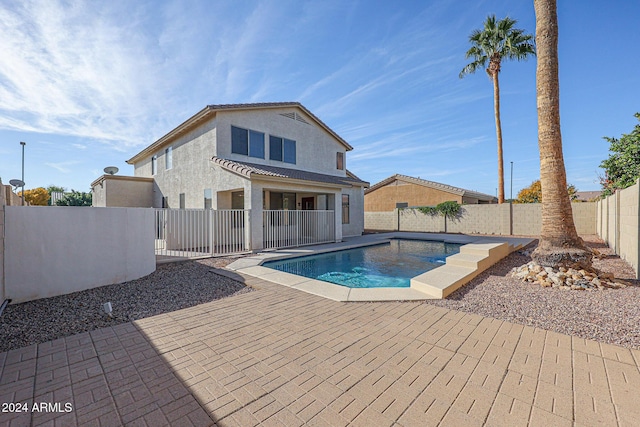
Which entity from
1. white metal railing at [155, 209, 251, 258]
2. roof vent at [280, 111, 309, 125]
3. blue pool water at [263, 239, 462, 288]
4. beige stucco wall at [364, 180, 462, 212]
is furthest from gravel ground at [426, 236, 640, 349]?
beige stucco wall at [364, 180, 462, 212]

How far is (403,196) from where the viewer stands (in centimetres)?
3061

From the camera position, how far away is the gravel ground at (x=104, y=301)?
404 centimetres

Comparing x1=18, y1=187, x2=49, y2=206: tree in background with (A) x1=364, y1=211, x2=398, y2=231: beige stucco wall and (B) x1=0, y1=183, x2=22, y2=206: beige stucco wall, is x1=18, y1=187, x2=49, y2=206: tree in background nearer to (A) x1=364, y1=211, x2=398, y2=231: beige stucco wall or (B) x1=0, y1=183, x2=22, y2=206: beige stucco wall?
(B) x1=0, y1=183, x2=22, y2=206: beige stucco wall

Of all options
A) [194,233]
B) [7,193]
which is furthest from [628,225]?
[7,193]

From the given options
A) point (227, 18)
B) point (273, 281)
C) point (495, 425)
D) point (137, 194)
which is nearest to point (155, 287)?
point (273, 281)

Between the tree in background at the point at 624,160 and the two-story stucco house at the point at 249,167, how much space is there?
1304cm

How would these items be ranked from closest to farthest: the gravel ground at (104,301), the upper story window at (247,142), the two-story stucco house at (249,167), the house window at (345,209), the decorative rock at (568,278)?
the gravel ground at (104,301) < the decorative rock at (568,278) < the two-story stucco house at (249,167) < the upper story window at (247,142) < the house window at (345,209)

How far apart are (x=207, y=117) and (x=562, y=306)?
14396 millimetres

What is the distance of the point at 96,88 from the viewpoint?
10.5 meters

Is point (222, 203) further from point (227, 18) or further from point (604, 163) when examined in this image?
point (604, 163)

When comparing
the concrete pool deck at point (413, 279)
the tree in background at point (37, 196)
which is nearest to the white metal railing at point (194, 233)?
the concrete pool deck at point (413, 279)

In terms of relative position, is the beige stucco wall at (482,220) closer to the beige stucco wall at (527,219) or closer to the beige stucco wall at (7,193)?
the beige stucco wall at (527,219)

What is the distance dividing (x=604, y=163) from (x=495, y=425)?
19.3 meters

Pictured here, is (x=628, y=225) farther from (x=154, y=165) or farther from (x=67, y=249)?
(x=154, y=165)
